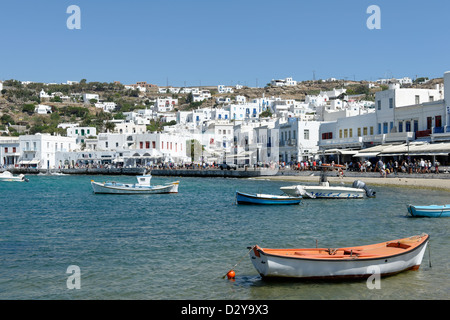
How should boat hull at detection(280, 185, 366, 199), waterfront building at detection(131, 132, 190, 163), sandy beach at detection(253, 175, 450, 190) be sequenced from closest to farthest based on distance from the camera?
boat hull at detection(280, 185, 366, 199)
sandy beach at detection(253, 175, 450, 190)
waterfront building at detection(131, 132, 190, 163)

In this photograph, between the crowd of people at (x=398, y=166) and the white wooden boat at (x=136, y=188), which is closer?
the white wooden boat at (x=136, y=188)

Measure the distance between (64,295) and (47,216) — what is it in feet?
57.9

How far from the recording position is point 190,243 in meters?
19.9

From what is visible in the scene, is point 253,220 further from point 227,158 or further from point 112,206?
point 227,158

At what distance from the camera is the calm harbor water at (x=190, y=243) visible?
13.4 metres

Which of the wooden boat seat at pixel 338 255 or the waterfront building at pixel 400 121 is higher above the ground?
the waterfront building at pixel 400 121

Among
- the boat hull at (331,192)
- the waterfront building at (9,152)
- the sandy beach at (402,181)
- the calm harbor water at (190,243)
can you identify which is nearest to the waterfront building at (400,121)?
the sandy beach at (402,181)

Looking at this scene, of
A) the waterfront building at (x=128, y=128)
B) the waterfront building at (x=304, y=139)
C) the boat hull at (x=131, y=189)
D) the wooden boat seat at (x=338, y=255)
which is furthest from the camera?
the waterfront building at (x=128, y=128)

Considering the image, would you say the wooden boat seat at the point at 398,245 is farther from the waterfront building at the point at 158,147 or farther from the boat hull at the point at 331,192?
the waterfront building at the point at 158,147

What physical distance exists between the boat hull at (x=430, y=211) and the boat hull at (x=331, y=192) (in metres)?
9.32

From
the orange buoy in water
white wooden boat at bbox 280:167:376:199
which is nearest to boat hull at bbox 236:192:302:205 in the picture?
white wooden boat at bbox 280:167:376:199

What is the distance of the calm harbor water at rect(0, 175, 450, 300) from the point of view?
43.9 feet

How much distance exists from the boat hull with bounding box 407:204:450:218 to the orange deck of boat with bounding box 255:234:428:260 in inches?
428

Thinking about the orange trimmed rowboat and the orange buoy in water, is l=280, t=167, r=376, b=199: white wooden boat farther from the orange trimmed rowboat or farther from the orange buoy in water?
the orange buoy in water
